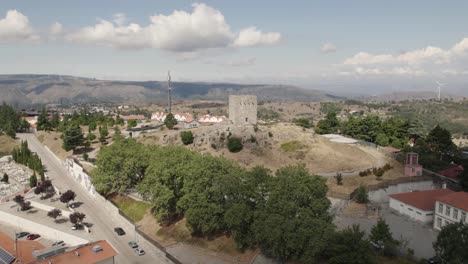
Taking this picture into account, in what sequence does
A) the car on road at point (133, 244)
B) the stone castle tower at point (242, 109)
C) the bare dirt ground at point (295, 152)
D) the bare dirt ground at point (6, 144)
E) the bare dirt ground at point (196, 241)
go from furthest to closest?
the bare dirt ground at point (6, 144), the stone castle tower at point (242, 109), the bare dirt ground at point (295, 152), the car on road at point (133, 244), the bare dirt ground at point (196, 241)

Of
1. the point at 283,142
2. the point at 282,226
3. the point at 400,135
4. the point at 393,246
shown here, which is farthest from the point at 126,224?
the point at 400,135

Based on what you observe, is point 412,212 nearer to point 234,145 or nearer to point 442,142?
point 442,142

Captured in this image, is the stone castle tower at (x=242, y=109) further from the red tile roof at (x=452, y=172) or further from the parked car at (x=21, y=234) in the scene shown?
the parked car at (x=21, y=234)

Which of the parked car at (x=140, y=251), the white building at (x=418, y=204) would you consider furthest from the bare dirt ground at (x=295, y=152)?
the parked car at (x=140, y=251)

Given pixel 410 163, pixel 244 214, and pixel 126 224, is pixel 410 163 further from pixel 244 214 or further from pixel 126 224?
pixel 126 224

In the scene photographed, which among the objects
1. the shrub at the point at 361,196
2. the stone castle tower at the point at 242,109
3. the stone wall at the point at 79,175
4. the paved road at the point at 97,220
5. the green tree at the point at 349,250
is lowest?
the paved road at the point at 97,220

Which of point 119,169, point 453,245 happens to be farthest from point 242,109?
point 453,245

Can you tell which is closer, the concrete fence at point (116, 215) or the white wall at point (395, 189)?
the concrete fence at point (116, 215)

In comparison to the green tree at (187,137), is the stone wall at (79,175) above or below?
below
